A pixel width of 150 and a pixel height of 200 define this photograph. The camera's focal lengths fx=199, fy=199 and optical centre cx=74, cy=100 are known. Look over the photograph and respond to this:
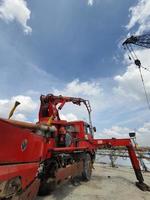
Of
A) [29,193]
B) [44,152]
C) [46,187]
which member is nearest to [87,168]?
[46,187]

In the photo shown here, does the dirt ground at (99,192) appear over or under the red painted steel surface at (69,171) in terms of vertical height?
under

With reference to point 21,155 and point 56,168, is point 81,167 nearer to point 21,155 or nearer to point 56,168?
point 56,168

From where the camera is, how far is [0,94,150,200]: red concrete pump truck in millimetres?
4094

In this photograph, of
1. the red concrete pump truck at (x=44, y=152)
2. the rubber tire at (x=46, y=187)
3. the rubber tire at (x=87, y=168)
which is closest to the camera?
the red concrete pump truck at (x=44, y=152)

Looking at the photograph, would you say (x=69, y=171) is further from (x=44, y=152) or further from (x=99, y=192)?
(x=44, y=152)

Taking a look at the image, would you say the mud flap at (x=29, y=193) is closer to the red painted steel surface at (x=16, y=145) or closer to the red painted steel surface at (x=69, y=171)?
the red painted steel surface at (x=16, y=145)


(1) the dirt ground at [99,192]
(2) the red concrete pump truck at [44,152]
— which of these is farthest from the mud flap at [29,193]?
(1) the dirt ground at [99,192]

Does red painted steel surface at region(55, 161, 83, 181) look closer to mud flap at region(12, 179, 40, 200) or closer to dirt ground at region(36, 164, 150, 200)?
dirt ground at region(36, 164, 150, 200)

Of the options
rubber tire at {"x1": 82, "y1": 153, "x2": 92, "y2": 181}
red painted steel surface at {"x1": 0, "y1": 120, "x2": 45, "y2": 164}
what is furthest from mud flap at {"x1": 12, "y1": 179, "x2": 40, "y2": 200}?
rubber tire at {"x1": 82, "y1": 153, "x2": 92, "y2": 181}

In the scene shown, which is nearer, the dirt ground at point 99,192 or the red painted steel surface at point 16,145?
the red painted steel surface at point 16,145

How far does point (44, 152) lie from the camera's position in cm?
630

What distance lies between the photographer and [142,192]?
329 inches

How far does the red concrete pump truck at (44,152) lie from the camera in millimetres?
4094

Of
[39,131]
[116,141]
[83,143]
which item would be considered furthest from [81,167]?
[39,131]
